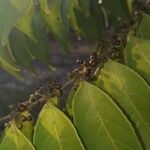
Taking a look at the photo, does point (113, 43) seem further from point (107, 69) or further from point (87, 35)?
point (87, 35)

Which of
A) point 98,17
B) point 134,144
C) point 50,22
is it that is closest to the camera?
point 134,144

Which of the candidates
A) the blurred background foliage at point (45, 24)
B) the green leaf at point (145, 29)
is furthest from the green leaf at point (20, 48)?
the green leaf at point (145, 29)

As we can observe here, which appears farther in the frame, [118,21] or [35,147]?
[118,21]

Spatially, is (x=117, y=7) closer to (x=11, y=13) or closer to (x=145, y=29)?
(x=145, y=29)

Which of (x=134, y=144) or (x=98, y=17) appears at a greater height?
(x=98, y=17)

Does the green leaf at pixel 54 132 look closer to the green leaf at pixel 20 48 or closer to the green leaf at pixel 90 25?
the green leaf at pixel 20 48

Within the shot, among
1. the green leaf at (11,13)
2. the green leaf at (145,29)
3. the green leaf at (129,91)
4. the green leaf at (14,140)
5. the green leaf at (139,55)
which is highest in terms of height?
the green leaf at (11,13)

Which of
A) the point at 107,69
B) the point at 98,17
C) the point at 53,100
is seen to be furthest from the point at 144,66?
the point at 98,17
